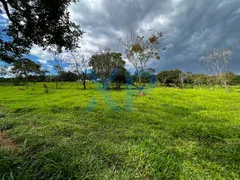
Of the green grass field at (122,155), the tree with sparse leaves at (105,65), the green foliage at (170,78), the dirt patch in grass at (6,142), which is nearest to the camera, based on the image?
the green grass field at (122,155)

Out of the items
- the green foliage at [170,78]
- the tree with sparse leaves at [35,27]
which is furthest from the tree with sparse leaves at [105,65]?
the green foliage at [170,78]

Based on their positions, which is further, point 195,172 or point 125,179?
point 195,172

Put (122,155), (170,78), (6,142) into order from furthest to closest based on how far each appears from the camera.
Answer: (170,78)
(6,142)
(122,155)

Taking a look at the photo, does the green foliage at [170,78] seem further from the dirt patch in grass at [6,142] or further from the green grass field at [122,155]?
the dirt patch in grass at [6,142]

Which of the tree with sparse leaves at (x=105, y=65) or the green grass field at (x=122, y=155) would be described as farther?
the tree with sparse leaves at (x=105, y=65)

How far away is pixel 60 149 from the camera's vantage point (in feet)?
10.1

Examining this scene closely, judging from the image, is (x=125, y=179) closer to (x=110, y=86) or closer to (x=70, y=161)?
(x=70, y=161)

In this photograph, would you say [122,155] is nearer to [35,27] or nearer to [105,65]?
[35,27]

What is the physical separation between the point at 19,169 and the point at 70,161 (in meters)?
0.86

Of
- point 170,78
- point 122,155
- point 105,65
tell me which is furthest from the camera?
point 170,78

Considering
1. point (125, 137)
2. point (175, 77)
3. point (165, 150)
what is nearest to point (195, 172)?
point (165, 150)

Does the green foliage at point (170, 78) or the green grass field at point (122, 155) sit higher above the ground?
the green foliage at point (170, 78)

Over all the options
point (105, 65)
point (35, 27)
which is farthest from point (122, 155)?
point (105, 65)

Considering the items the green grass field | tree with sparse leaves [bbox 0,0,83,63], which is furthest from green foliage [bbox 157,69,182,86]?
tree with sparse leaves [bbox 0,0,83,63]
